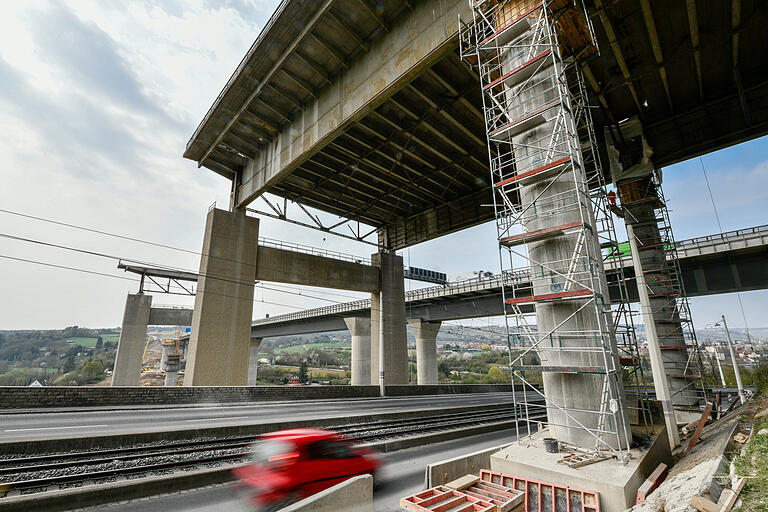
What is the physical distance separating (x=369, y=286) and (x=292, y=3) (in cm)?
1889

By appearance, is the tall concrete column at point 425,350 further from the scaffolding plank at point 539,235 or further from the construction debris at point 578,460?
the construction debris at point 578,460

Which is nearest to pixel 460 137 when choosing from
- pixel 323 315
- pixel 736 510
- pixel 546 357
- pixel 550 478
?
pixel 546 357

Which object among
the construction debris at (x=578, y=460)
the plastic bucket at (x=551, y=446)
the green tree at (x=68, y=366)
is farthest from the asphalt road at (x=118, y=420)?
the green tree at (x=68, y=366)

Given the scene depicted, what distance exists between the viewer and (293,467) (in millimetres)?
5641

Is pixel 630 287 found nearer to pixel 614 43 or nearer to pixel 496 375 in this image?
pixel 614 43

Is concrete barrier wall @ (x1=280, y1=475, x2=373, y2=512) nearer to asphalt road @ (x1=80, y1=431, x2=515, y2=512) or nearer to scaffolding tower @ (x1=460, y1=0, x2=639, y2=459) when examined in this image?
asphalt road @ (x1=80, y1=431, x2=515, y2=512)

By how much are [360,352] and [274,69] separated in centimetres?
3562

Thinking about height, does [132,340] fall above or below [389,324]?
below

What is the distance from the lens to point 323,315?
49438 mm

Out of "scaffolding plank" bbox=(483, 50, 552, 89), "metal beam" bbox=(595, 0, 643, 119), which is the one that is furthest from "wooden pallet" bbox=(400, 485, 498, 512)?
"metal beam" bbox=(595, 0, 643, 119)

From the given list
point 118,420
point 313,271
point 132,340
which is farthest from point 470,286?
point 132,340

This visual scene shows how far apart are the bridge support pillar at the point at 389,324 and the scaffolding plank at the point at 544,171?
1818cm

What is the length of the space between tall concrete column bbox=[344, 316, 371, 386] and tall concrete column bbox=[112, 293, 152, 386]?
2356cm

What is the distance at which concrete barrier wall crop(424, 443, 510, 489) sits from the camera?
6750mm
